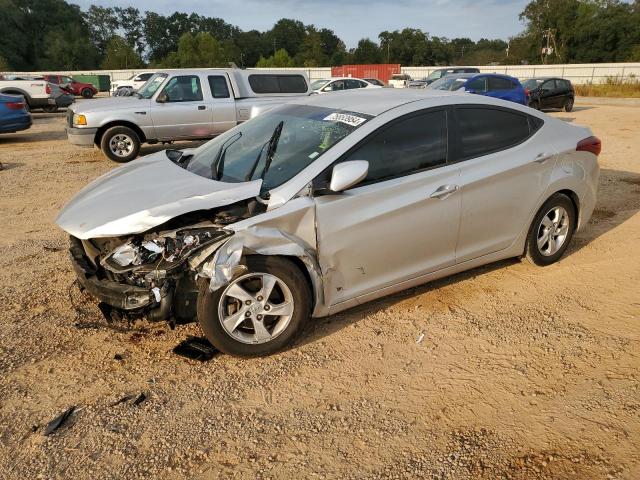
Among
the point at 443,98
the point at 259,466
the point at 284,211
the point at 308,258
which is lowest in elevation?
the point at 259,466

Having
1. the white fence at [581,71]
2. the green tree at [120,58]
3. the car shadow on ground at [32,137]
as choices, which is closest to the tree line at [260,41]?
the green tree at [120,58]

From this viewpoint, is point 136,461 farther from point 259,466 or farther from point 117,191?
point 117,191

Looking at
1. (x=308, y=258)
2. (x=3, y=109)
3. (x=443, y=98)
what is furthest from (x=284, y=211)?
(x=3, y=109)

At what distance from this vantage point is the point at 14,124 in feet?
40.5

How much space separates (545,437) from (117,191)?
3151mm

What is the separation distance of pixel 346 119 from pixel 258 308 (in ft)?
5.02

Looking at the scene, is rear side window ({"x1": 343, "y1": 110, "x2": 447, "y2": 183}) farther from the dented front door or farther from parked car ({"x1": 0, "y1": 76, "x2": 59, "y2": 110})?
parked car ({"x1": 0, "y1": 76, "x2": 59, "y2": 110})

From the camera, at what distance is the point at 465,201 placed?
12.6 ft

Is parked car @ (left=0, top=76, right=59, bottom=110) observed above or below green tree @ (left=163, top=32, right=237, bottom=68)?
below

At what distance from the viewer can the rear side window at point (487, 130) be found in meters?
3.95

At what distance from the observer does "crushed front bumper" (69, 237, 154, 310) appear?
122 inches

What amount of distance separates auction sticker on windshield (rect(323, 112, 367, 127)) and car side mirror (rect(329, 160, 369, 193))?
1.56ft

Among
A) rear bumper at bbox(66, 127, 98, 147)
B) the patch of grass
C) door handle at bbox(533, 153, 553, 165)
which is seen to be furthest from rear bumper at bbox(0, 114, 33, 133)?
the patch of grass

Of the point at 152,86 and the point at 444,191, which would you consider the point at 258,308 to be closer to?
the point at 444,191
